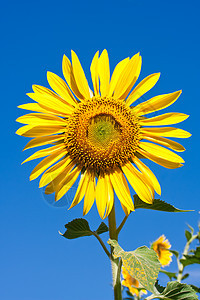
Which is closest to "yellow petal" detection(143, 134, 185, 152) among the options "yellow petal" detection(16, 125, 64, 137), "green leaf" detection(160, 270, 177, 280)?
"yellow petal" detection(16, 125, 64, 137)

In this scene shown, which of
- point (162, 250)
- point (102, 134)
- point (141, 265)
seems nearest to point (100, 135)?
point (102, 134)

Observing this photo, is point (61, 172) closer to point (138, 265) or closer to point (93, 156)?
point (93, 156)

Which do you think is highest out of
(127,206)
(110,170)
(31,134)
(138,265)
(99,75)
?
(99,75)

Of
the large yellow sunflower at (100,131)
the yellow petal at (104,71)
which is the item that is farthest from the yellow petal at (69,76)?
the yellow petal at (104,71)

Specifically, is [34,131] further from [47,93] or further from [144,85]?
[144,85]

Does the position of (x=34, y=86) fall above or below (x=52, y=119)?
above

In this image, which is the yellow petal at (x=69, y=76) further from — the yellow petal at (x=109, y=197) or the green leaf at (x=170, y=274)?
the green leaf at (x=170, y=274)

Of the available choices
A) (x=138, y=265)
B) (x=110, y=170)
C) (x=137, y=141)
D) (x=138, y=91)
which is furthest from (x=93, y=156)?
(x=138, y=265)
